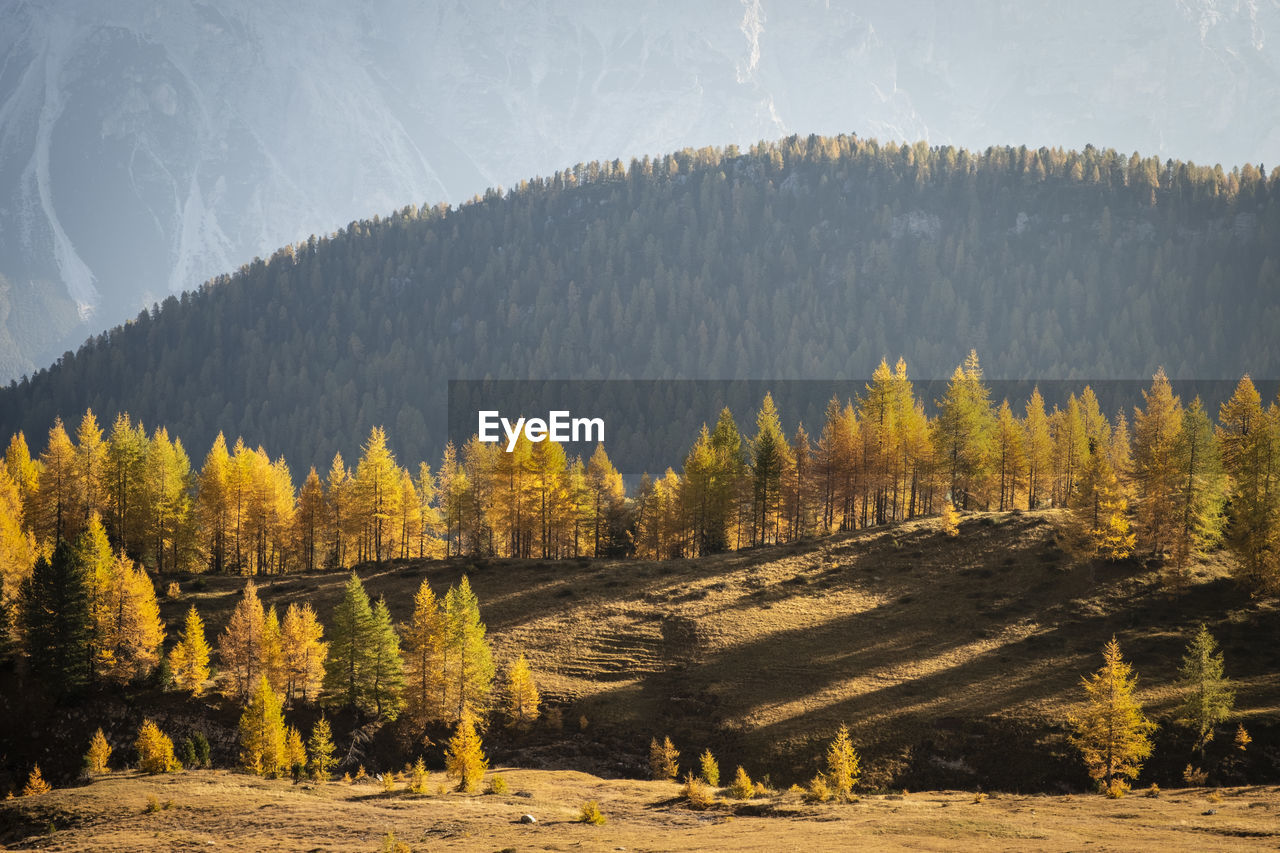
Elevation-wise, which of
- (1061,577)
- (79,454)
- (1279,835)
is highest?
(79,454)

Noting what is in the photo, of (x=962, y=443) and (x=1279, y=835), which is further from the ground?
(x=962, y=443)

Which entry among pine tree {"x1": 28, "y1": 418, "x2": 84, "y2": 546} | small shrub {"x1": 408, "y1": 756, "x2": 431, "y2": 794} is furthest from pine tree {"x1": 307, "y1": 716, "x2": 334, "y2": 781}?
pine tree {"x1": 28, "y1": 418, "x2": 84, "y2": 546}

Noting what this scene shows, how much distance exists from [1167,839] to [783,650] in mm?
32552

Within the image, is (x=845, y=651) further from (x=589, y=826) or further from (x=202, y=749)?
(x=202, y=749)

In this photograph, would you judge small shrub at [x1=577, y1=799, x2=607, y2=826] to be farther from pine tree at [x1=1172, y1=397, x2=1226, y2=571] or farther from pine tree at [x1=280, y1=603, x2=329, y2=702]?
pine tree at [x1=1172, y1=397, x2=1226, y2=571]

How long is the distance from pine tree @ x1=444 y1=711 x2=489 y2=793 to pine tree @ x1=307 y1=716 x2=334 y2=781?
6.47 m

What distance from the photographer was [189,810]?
134ft

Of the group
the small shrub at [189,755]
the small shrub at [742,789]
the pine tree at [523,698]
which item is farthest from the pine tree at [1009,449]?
the small shrub at [189,755]

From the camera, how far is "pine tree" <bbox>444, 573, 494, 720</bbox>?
58281 mm

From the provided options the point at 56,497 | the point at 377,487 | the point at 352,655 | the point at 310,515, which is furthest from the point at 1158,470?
the point at 56,497

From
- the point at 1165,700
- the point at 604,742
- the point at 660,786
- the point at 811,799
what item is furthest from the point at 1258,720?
the point at 604,742

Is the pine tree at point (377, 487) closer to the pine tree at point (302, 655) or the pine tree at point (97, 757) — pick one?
the pine tree at point (302, 655)

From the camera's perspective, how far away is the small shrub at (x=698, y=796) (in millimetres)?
44750

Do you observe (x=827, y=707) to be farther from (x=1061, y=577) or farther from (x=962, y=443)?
(x=962, y=443)
